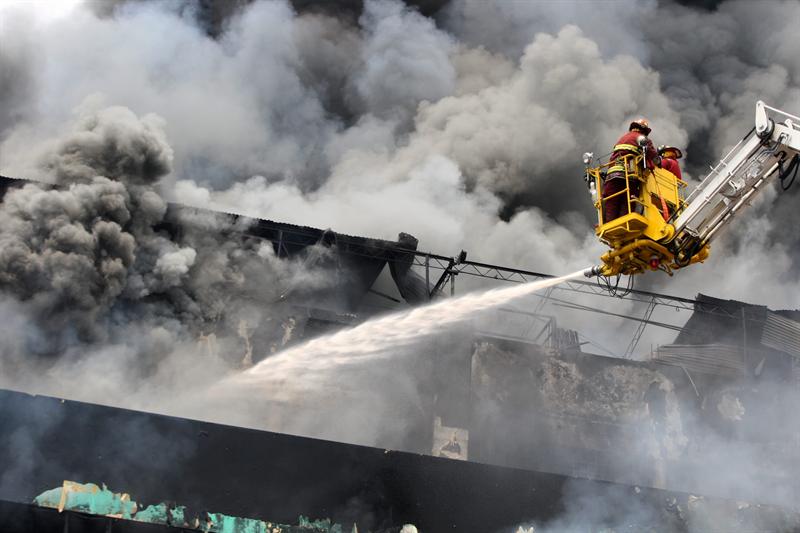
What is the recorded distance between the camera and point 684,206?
11.9 m

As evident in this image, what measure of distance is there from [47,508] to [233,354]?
939 centimetres

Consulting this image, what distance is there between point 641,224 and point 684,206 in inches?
34.7

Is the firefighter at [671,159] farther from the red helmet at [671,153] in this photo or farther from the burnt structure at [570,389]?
the burnt structure at [570,389]

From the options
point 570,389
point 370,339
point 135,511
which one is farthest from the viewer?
point 570,389

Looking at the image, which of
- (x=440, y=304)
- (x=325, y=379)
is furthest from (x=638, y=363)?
(x=325, y=379)

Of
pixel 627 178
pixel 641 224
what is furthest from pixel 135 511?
pixel 627 178

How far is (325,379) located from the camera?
755 inches

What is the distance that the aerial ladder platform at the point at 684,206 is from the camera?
11461 millimetres

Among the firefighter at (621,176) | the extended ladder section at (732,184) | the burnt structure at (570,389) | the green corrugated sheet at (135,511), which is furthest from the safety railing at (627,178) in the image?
the green corrugated sheet at (135,511)

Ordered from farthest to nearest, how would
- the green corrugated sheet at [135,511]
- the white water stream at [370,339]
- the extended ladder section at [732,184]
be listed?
the white water stream at [370,339], the extended ladder section at [732,184], the green corrugated sheet at [135,511]

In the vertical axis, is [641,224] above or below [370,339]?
below

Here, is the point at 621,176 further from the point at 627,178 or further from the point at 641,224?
the point at 641,224

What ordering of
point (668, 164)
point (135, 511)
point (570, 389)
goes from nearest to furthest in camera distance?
1. point (135, 511)
2. point (668, 164)
3. point (570, 389)

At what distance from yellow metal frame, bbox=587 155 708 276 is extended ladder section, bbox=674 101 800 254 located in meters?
0.22
